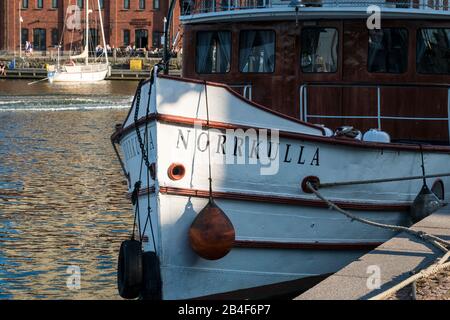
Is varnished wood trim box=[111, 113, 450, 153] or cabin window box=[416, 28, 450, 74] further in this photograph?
cabin window box=[416, 28, 450, 74]

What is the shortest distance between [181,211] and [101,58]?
259ft

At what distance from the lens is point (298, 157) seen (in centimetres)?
1139

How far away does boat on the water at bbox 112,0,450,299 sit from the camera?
11.0 meters

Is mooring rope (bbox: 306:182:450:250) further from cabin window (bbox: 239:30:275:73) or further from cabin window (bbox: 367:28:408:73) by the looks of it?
cabin window (bbox: 239:30:275:73)

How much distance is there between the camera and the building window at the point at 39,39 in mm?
94938

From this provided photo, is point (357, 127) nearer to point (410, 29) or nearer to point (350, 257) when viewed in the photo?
point (410, 29)

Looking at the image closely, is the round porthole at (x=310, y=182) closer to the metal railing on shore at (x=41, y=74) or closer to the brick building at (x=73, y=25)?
the metal railing on shore at (x=41, y=74)

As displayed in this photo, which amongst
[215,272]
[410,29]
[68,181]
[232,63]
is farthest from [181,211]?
[68,181]

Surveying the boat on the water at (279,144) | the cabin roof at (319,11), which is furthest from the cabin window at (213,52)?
the cabin roof at (319,11)

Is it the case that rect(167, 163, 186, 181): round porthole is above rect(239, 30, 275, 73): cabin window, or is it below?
below

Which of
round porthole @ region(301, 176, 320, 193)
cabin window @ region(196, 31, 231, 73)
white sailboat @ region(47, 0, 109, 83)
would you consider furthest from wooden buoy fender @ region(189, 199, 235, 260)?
white sailboat @ region(47, 0, 109, 83)

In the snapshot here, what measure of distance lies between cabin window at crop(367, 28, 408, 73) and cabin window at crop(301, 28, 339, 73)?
0.50 metres

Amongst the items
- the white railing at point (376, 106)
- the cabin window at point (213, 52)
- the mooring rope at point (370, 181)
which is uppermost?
the cabin window at point (213, 52)

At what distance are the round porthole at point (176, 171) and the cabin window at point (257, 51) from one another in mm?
3839
